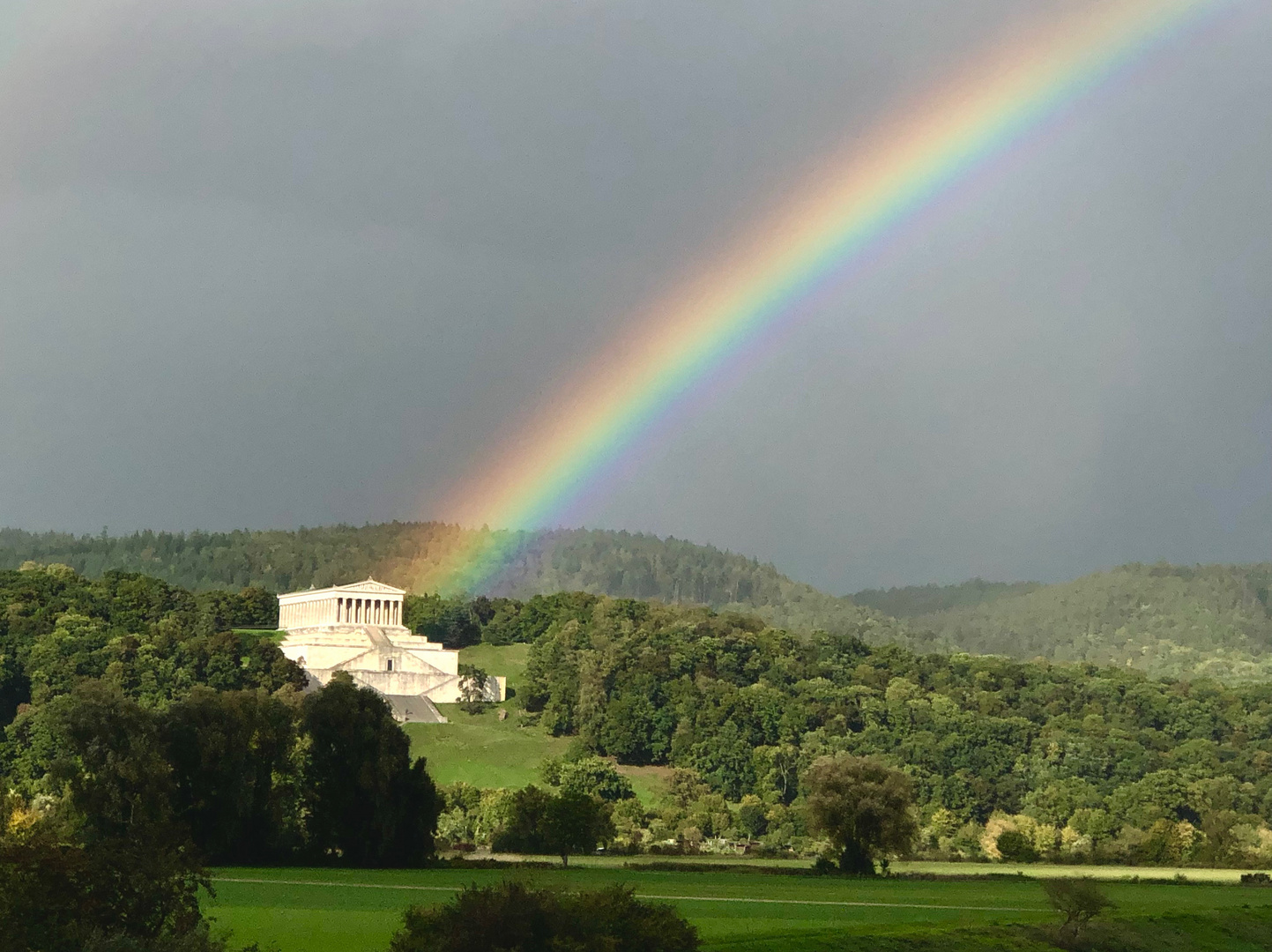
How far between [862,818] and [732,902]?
79.3 feet

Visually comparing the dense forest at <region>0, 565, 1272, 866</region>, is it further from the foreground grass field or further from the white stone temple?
the foreground grass field

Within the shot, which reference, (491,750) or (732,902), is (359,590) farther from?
A: (732,902)

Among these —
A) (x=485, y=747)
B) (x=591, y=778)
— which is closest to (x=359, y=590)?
(x=485, y=747)

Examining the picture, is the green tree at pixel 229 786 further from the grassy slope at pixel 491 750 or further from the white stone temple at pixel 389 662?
the white stone temple at pixel 389 662

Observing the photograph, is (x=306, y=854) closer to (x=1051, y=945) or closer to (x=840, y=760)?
(x=840, y=760)

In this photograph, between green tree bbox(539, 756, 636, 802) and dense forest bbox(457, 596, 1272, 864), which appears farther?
green tree bbox(539, 756, 636, 802)

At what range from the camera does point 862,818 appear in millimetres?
74938

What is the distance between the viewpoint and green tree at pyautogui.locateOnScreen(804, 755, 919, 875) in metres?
75.0

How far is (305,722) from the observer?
7825cm

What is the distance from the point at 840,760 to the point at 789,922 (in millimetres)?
36328

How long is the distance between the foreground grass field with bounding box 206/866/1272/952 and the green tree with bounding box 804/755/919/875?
5.32 meters

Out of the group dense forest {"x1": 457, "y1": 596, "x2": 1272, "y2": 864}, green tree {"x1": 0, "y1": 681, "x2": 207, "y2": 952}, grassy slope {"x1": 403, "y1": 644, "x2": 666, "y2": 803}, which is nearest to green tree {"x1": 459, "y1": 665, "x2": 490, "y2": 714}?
grassy slope {"x1": 403, "y1": 644, "x2": 666, "y2": 803}

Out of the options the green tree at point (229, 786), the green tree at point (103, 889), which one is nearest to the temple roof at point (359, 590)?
the green tree at point (229, 786)

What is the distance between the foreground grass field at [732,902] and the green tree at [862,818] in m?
5.32
